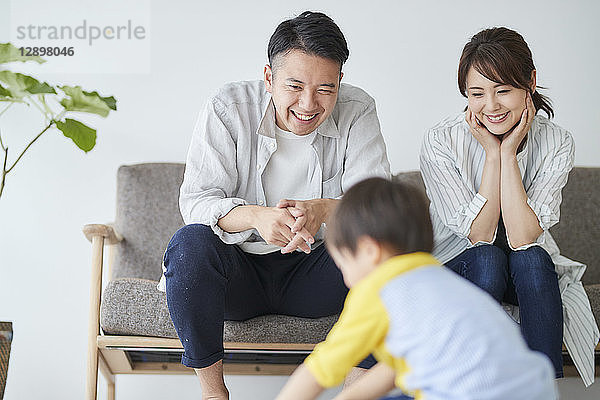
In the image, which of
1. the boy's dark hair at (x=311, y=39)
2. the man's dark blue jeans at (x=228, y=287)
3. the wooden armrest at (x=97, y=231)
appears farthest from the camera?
the wooden armrest at (x=97, y=231)

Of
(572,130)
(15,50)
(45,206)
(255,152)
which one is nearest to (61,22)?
(45,206)

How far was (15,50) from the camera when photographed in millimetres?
1958

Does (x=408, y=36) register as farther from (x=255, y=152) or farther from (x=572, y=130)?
(x=255, y=152)

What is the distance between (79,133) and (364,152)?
77cm

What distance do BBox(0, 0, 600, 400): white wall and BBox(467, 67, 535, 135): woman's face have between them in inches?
32.3

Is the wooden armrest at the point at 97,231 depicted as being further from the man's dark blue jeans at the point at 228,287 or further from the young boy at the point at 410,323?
the young boy at the point at 410,323

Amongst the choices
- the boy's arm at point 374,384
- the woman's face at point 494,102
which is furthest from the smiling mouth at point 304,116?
the boy's arm at point 374,384

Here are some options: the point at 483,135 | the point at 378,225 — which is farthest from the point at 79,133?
the point at 378,225

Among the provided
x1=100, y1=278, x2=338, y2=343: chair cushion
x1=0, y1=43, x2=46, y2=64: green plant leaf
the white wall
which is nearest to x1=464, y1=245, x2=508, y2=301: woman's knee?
x1=100, y1=278, x2=338, y2=343: chair cushion

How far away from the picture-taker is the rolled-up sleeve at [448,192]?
198 centimetres

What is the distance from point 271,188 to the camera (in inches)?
78.7

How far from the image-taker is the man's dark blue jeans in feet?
5.56

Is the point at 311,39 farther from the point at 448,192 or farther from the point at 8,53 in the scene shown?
the point at 8,53

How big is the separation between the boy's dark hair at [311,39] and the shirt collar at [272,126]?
6.0 inches
